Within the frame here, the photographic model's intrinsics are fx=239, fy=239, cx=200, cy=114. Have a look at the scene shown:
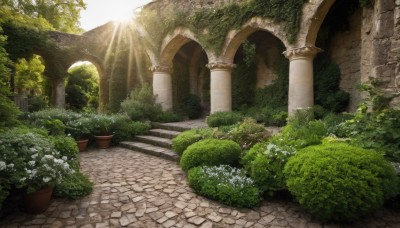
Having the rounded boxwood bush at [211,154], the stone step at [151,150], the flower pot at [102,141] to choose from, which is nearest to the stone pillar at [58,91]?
the flower pot at [102,141]

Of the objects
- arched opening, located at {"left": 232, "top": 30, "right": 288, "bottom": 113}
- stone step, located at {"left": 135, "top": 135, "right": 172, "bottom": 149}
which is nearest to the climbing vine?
arched opening, located at {"left": 232, "top": 30, "right": 288, "bottom": 113}

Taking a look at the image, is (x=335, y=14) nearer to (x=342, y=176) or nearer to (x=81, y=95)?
(x=342, y=176)

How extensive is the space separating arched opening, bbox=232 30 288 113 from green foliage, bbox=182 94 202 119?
7.14 ft

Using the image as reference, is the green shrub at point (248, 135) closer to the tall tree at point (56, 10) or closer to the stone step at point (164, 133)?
the stone step at point (164, 133)

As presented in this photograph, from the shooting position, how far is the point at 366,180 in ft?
9.54

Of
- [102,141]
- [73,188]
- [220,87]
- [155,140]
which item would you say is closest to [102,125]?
[102,141]

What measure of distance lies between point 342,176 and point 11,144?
4528 mm

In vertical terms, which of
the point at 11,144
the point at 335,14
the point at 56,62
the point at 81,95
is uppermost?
the point at 335,14

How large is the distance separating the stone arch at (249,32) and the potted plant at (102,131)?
4.97m

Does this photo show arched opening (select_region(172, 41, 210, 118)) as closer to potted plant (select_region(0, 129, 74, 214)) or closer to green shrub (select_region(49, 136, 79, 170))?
green shrub (select_region(49, 136, 79, 170))

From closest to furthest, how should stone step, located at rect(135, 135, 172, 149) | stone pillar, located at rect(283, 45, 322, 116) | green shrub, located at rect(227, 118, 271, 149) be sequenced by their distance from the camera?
green shrub, located at rect(227, 118, 271, 149), stone step, located at rect(135, 135, 172, 149), stone pillar, located at rect(283, 45, 322, 116)

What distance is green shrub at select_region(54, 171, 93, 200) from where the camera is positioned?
12.3 ft

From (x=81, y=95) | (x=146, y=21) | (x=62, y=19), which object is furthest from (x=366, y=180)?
(x=62, y=19)

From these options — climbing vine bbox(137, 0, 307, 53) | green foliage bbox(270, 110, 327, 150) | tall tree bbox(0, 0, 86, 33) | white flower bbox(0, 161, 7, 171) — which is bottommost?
white flower bbox(0, 161, 7, 171)
